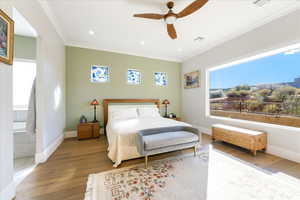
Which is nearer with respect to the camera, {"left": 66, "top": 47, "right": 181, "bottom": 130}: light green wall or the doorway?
the doorway

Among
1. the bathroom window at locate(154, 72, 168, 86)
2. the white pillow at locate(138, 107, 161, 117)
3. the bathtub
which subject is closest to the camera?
the bathtub

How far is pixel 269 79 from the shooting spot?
3.09m

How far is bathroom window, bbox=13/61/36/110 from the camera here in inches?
128

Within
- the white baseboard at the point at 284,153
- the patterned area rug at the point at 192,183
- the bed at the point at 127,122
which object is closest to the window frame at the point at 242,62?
the white baseboard at the point at 284,153

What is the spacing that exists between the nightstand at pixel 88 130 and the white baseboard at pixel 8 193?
2.02 m

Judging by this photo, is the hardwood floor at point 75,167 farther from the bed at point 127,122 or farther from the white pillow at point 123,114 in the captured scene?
the white pillow at point 123,114

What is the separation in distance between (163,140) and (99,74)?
125 inches

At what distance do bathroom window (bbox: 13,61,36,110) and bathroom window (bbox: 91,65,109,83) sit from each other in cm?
149

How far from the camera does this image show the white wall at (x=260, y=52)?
2238 millimetres

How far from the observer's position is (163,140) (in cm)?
217

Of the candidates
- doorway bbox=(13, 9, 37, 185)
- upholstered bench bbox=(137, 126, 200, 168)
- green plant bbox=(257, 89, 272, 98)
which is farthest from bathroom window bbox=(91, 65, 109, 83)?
green plant bbox=(257, 89, 272, 98)

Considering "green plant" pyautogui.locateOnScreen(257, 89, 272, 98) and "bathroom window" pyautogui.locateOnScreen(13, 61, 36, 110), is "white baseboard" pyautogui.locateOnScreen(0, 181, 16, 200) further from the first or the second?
"green plant" pyautogui.locateOnScreen(257, 89, 272, 98)

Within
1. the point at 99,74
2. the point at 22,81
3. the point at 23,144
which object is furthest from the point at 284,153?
the point at 22,81

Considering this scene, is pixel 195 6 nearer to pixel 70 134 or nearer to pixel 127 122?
pixel 127 122
